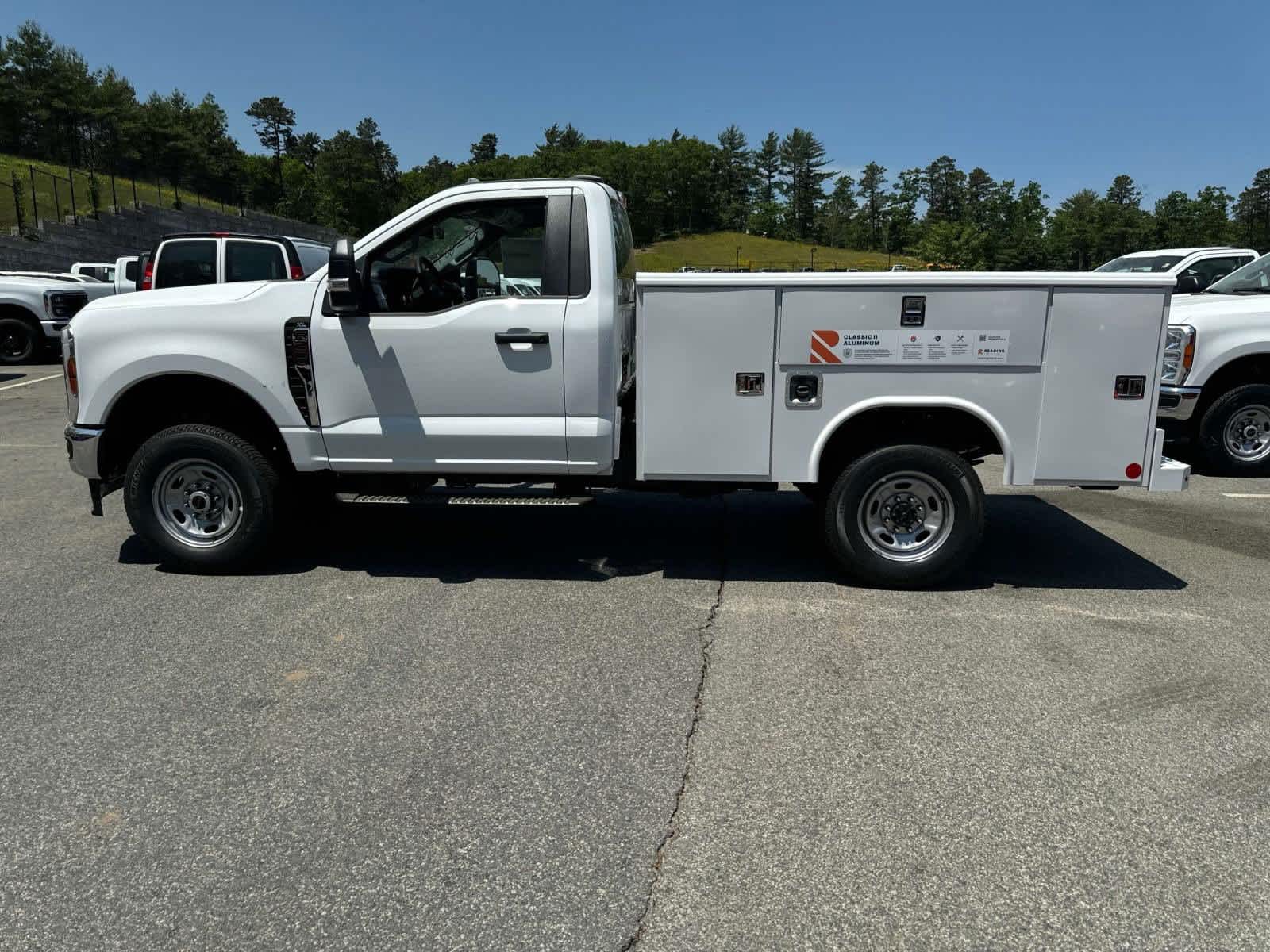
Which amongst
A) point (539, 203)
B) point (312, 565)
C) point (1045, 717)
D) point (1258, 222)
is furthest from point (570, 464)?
point (1258, 222)

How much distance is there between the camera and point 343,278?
4867 millimetres

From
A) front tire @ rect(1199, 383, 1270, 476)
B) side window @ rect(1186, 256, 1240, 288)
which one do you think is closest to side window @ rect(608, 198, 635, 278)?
front tire @ rect(1199, 383, 1270, 476)

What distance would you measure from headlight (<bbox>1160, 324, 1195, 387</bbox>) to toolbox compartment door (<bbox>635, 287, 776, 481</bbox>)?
4894 millimetres

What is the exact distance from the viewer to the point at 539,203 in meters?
5.22

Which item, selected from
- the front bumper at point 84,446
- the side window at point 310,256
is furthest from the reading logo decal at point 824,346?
the side window at point 310,256

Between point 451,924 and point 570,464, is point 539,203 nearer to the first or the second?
point 570,464

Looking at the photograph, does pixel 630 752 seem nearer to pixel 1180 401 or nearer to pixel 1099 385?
pixel 1099 385

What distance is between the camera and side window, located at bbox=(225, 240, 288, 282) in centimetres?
1267

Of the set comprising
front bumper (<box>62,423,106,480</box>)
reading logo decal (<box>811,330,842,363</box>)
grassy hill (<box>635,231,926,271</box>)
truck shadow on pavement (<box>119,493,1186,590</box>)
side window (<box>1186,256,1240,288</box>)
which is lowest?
truck shadow on pavement (<box>119,493,1186,590</box>)

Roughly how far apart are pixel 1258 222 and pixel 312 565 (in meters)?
145

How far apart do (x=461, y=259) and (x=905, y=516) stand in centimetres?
298

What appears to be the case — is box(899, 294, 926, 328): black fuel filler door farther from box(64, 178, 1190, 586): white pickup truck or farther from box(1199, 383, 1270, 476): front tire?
box(1199, 383, 1270, 476): front tire

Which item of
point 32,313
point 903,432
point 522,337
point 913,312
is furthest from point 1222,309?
point 32,313

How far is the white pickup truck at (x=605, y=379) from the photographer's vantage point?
4.90 m
